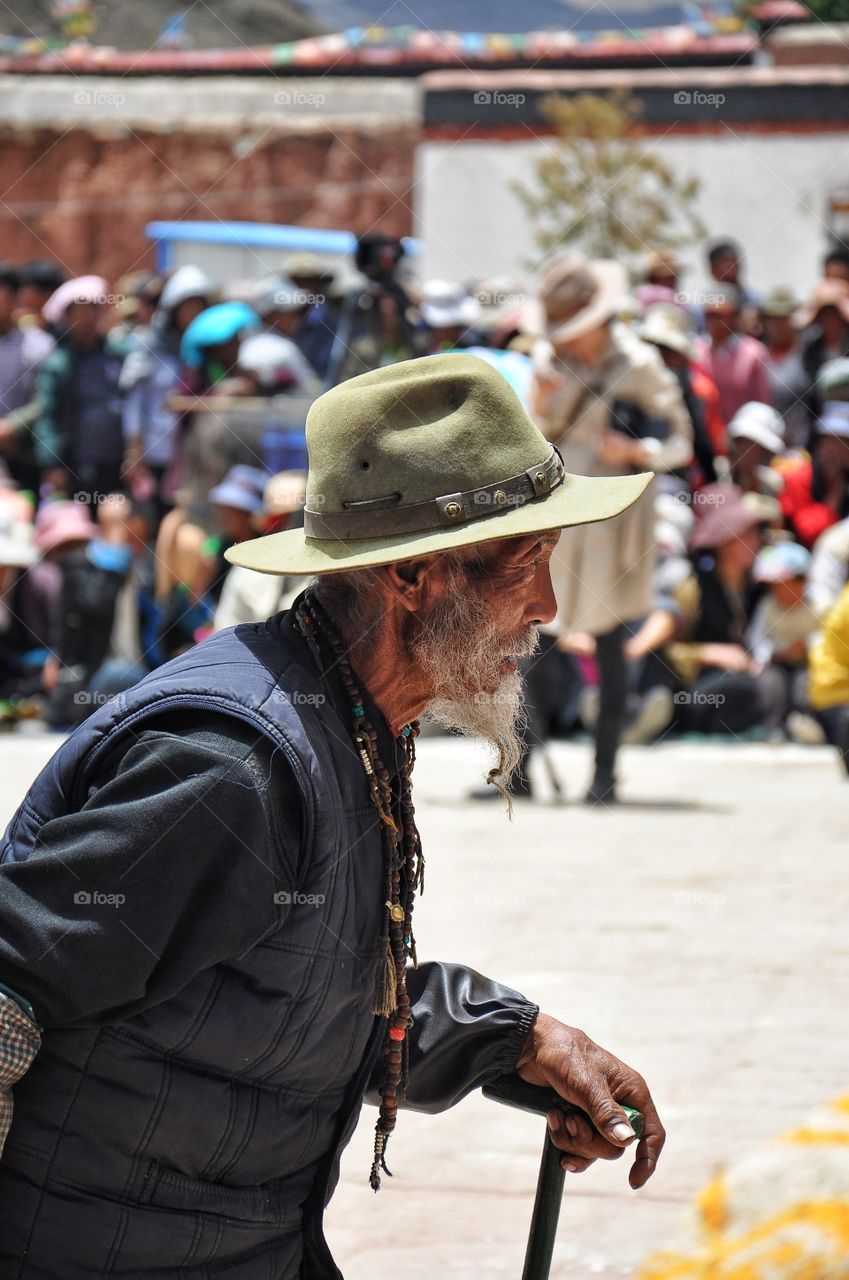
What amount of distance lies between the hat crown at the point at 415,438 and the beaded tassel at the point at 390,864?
158mm

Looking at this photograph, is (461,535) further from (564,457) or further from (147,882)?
(564,457)

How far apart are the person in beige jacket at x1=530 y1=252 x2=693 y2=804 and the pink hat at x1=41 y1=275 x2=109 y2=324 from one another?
4105 mm

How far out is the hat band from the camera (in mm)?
1925

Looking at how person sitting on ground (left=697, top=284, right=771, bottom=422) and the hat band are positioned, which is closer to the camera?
the hat band

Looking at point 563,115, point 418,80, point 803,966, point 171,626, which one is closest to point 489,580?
point 803,966

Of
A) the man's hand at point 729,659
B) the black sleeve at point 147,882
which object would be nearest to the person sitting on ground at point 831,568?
the man's hand at point 729,659

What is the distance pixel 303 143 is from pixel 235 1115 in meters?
17.4

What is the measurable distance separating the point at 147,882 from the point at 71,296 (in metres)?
9.38

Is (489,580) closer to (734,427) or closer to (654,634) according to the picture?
(654,634)

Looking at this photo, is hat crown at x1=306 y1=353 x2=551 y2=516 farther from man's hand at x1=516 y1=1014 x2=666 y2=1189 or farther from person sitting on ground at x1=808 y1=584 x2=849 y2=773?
person sitting on ground at x1=808 y1=584 x2=849 y2=773

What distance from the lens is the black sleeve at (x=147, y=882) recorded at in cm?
168

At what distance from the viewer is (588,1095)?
2086mm

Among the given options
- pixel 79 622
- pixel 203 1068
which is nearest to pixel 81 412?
pixel 79 622

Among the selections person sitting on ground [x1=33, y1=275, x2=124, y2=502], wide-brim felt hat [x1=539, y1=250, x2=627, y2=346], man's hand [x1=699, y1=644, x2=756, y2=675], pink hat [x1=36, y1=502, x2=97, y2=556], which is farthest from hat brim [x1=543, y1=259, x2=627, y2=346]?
person sitting on ground [x1=33, y1=275, x2=124, y2=502]
